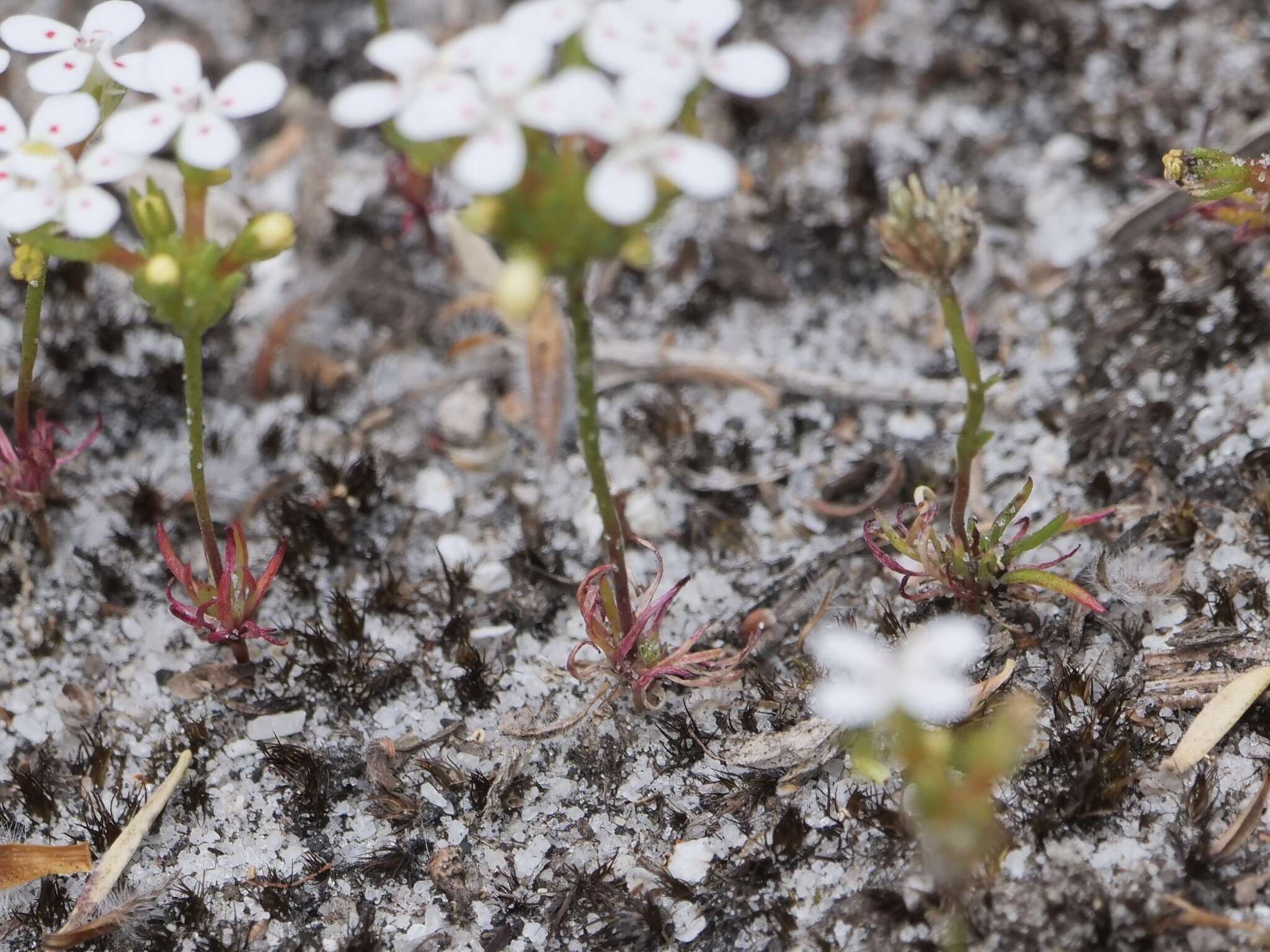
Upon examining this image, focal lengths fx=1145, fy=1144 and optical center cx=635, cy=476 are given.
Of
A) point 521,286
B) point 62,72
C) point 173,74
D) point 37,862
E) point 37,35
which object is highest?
point 37,35

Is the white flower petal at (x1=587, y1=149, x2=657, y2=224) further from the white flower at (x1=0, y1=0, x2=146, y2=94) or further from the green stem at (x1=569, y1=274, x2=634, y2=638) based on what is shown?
the white flower at (x1=0, y1=0, x2=146, y2=94)

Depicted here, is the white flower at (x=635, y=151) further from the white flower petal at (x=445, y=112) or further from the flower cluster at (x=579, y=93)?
the white flower petal at (x=445, y=112)

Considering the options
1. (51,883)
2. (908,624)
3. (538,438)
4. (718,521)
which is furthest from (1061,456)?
(51,883)

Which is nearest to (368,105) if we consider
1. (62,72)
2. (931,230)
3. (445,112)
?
(445,112)

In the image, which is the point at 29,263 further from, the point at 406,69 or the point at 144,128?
the point at 406,69

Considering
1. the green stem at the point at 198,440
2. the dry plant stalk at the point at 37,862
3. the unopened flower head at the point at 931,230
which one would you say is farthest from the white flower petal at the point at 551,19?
the dry plant stalk at the point at 37,862

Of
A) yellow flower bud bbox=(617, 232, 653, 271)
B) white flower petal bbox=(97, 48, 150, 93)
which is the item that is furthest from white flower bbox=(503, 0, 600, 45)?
white flower petal bbox=(97, 48, 150, 93)
